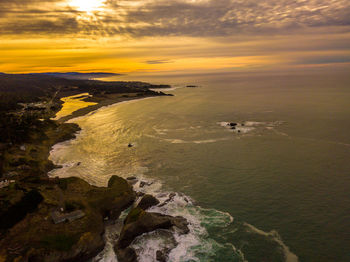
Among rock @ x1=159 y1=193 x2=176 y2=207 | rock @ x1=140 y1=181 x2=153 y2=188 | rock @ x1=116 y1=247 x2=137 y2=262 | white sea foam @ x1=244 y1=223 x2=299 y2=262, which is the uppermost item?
rock @ x1=116 y1=247 x2=137 y2=262

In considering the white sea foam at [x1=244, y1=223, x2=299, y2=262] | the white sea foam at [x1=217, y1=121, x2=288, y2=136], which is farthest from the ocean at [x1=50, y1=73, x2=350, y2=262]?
the white sea foam at [x1=217, y1=121, x2=288, y2=136]

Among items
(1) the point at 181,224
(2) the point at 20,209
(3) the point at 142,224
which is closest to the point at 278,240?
(1) the point at 181,224

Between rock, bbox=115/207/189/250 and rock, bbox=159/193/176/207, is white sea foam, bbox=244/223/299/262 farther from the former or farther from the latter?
rock, bbox=159/193/176/207

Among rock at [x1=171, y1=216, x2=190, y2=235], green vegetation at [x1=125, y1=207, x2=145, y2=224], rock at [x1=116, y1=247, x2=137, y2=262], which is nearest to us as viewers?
rock at [x1=116, y1=247, x2=137, y2=262]

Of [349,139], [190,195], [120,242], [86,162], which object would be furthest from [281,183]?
[86,162]

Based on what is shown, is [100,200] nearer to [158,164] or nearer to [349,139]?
[158,164]

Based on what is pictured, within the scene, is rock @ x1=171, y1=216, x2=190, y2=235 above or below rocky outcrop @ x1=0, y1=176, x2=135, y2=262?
below

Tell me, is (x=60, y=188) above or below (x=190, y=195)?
above
